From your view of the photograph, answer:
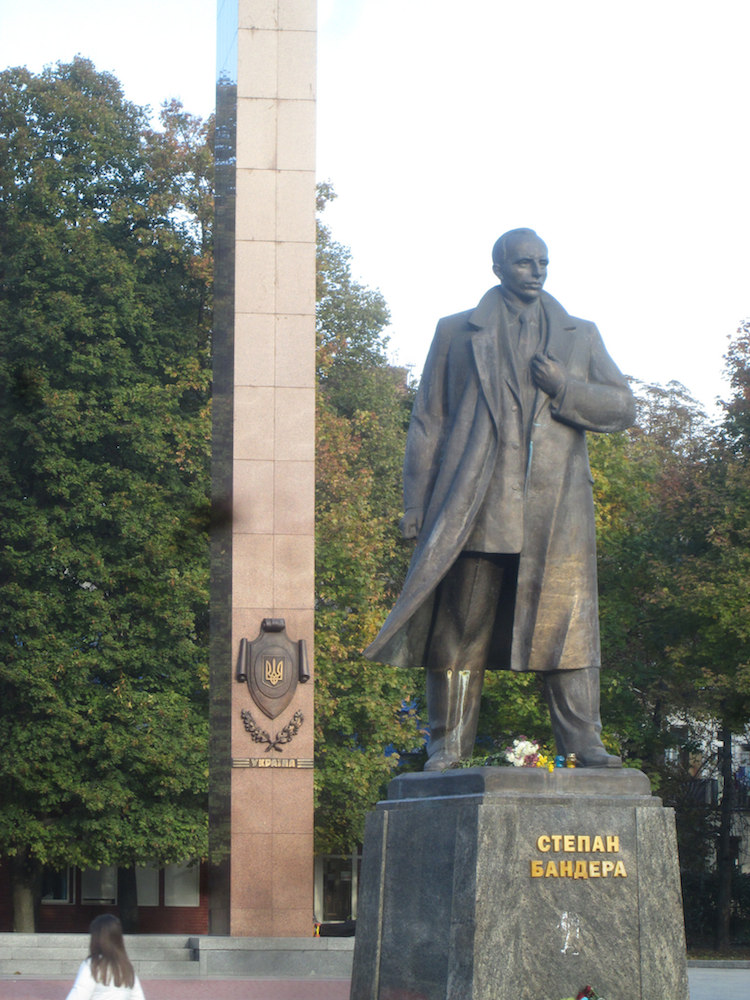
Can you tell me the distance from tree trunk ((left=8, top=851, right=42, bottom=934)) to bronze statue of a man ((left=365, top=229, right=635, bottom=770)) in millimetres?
20043

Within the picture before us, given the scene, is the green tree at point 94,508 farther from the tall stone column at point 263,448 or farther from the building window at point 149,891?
the building window at point 149,891

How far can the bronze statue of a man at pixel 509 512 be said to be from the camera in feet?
24.8

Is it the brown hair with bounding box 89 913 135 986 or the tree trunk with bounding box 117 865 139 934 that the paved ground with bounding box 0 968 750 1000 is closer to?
the brown hair with bounding box 89 913 135 986

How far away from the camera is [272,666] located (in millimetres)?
19078

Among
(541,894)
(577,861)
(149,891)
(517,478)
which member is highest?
(517,478)

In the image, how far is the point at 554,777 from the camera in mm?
6910

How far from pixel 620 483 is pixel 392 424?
6009 mm

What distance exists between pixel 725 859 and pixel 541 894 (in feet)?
91.1

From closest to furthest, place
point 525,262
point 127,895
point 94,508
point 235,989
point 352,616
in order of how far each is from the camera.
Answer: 1. point 525,262
2. point 235,989
3. point 94,508
4. point 352,616
5. point 127,895

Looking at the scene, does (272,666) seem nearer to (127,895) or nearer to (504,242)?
(504,242)

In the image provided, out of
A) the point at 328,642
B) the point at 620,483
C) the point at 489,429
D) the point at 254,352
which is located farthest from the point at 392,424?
the point at 489,429

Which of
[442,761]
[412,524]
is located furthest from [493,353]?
[442,761]

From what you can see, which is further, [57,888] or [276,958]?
[57,888]

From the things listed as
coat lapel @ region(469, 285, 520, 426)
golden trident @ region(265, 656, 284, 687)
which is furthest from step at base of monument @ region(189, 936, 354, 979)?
coat lapel @ region(469, 285, 520, 426)
